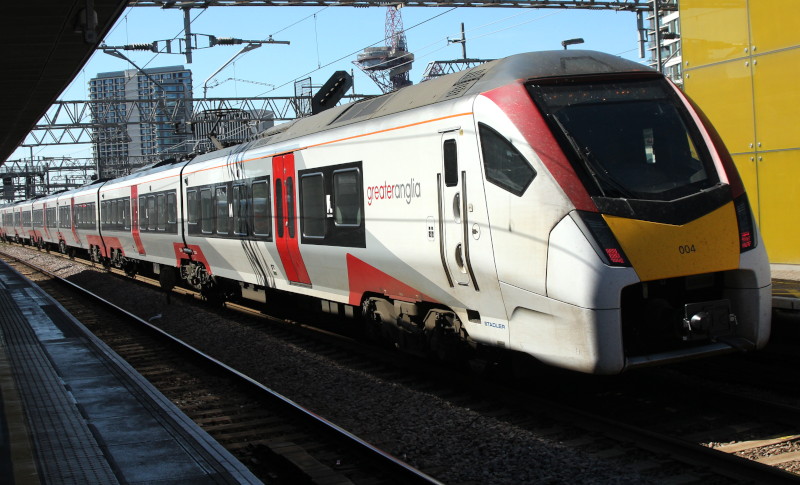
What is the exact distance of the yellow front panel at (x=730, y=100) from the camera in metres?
11.9

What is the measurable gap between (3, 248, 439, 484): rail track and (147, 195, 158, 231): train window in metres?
6.41

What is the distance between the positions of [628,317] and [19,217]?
4857 cm

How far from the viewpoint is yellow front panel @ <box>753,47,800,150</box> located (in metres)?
11.2

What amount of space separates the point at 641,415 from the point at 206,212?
978 centimetres

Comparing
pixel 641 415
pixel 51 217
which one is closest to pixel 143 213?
pixel 641 415

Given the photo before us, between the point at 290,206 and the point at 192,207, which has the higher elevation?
the point at 192,207

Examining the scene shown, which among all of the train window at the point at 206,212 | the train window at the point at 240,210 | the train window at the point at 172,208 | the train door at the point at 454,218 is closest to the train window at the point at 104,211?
the train window at the point at 172,208

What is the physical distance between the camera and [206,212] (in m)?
14.7

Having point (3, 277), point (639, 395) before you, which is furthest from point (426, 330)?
point (3, 277)

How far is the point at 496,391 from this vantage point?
765cm

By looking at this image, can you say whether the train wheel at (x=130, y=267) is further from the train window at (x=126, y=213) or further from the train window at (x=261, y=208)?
the train window at (x=261, y=208)

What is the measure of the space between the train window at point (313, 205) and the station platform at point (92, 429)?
2.75 metres

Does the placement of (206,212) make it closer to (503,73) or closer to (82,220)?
(503,73)

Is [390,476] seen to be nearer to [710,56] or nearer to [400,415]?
[400,415]
